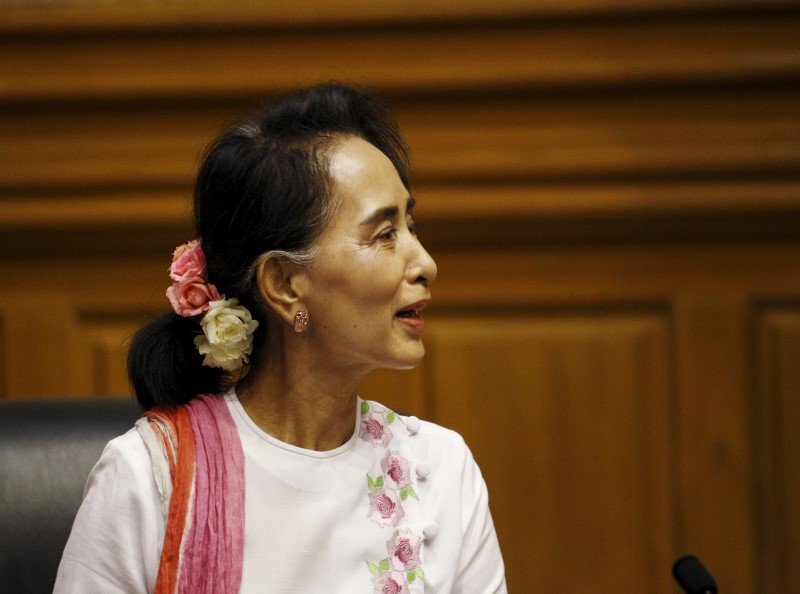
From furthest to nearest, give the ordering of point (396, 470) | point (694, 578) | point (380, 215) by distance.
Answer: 1. point (396, 470)
2. point (380, 215)
3. point (694, 578)

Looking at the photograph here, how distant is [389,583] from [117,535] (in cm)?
38

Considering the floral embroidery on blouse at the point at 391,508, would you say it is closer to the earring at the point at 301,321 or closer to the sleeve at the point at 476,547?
the sleeve at the point at 476,547

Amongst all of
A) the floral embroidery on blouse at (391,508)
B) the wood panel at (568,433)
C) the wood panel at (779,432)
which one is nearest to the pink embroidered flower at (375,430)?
the floral embroidery on blouse at (391,508)

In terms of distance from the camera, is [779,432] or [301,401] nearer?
[301,401]

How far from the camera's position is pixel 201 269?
154 cm

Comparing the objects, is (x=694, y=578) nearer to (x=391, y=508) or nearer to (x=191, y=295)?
(x=391, y=508)

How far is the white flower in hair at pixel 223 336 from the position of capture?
58.1 inches

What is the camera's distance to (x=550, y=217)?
8.30 feet

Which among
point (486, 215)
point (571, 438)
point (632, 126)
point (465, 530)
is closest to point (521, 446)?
point (571, 438)

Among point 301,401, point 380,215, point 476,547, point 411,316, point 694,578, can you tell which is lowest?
point 476,547

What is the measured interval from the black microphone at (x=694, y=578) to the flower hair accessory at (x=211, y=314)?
2.18 ft

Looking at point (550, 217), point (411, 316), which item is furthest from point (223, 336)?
point (550, 217)

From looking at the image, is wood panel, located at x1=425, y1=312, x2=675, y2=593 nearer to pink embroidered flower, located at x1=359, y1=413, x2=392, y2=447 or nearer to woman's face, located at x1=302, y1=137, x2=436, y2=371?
pink embroidered flower, located at x1=359, y1=413, x2=392, y2=447

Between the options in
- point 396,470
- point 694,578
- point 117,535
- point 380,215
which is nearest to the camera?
point 694,578
